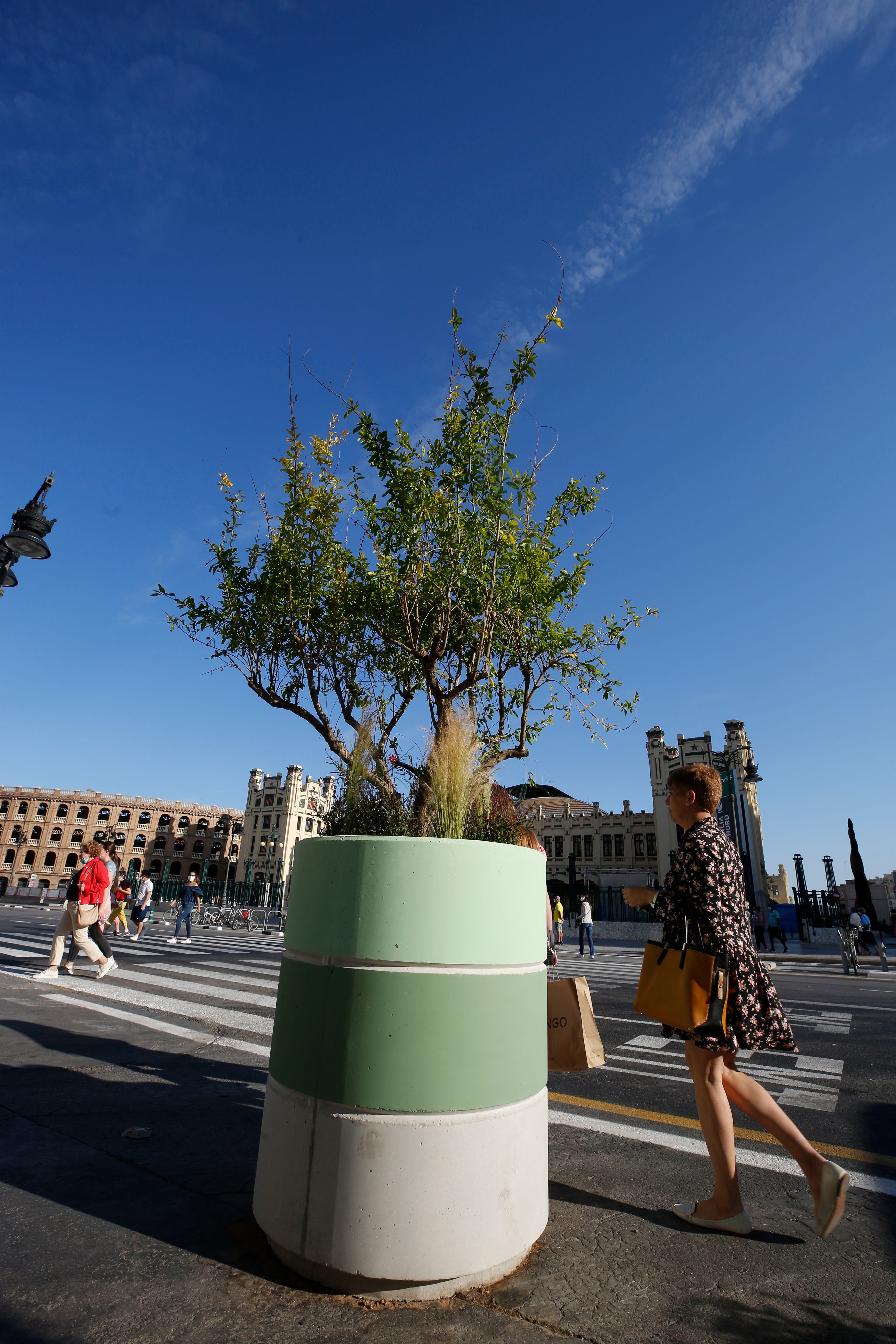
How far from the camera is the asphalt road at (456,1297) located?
1.85 m

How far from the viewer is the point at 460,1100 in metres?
2.10

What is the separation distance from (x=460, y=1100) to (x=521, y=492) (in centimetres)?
497

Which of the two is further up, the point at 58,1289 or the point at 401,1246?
the point at 401,1246

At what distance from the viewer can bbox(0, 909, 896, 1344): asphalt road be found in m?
1.85

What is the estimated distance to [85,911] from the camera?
27.1 ft

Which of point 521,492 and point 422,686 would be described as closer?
point 521,492

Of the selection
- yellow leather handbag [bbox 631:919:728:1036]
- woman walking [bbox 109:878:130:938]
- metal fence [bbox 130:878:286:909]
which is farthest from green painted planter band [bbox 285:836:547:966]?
metal fence [bbox 130:878:286:909]

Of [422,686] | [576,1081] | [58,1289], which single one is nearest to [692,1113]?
[576,1081]

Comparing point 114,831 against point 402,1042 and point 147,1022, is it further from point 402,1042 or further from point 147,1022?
point 402,1042

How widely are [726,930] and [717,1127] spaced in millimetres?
710

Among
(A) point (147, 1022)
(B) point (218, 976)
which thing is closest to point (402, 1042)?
(A) point (147, 1022)

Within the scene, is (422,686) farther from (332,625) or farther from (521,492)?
(521,492)

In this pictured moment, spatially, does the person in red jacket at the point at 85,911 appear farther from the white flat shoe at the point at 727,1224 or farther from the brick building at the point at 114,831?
the brick building at the point at 114,831

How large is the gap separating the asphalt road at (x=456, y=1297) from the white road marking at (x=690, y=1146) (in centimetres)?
1
